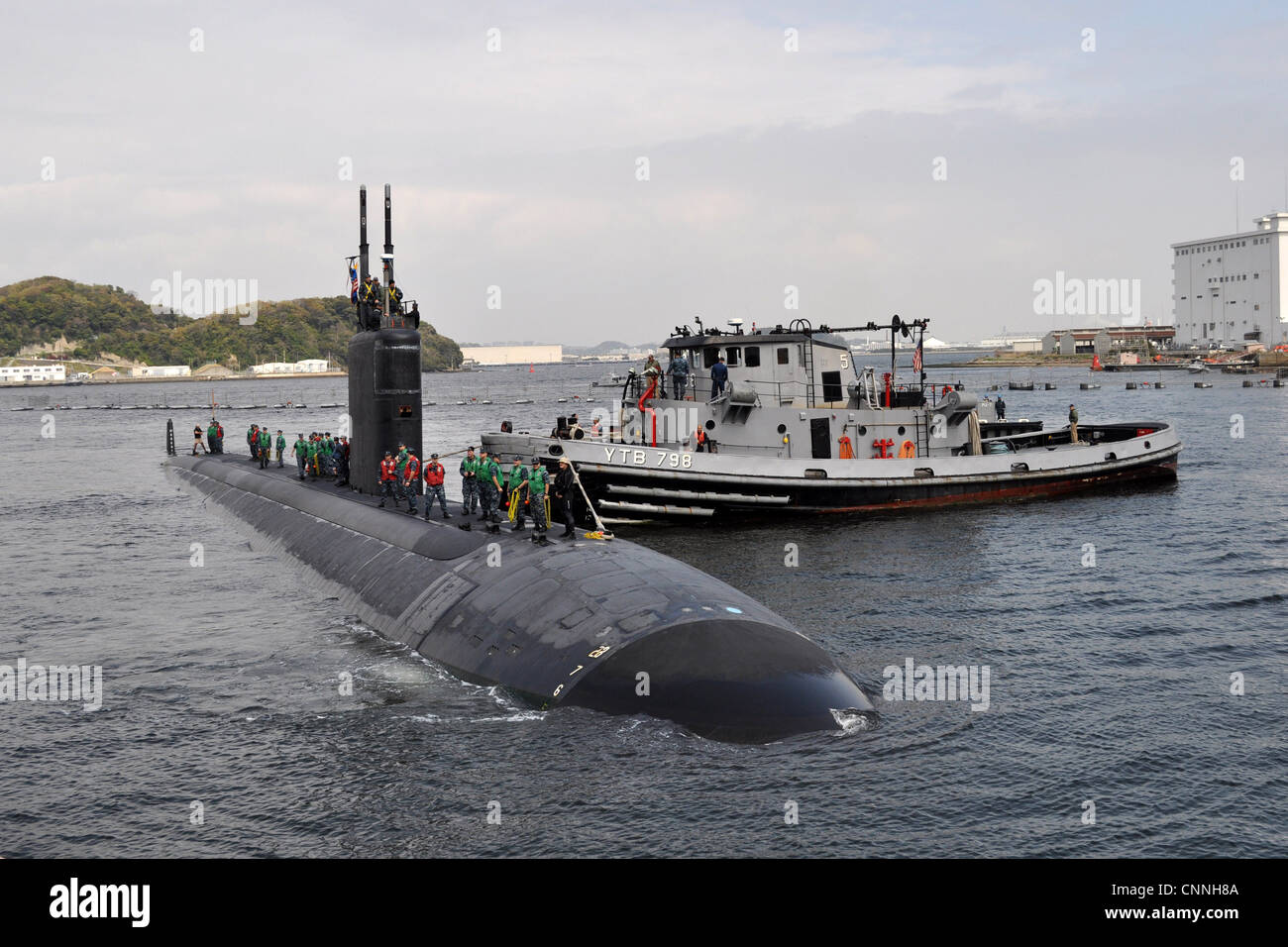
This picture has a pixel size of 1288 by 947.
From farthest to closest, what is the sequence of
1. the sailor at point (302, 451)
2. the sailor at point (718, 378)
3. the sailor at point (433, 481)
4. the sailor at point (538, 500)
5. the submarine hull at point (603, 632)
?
the sailor at point (718, 378) < the sailor at point (302, 451) < the sailor at point (433, 481) < the sailor at point (538, 500) < the submarine hull at point (603, 632)

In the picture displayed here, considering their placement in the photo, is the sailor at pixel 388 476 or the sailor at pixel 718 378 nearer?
the sailor at pixel 388 476

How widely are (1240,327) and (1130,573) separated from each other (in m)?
191

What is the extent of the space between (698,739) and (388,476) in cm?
1476

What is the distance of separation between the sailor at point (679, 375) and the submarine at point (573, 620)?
16.3m

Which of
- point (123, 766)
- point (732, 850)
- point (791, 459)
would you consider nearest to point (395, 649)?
point (123, 766)

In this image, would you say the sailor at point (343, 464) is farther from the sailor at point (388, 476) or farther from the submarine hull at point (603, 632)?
the submarine hull at point (603, 632)

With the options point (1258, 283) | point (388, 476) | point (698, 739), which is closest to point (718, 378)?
point (388, 476)

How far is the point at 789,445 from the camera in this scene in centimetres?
4194

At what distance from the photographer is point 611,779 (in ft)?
46.9

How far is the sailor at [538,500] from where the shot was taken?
2136cm

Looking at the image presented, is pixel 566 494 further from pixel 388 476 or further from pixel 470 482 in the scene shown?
pixel 388 476

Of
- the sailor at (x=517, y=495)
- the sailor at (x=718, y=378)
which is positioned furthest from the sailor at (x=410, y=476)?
the sailor at (x=718, y=378)

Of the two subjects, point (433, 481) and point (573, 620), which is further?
point (433, 481)
